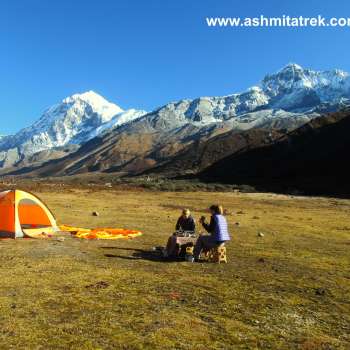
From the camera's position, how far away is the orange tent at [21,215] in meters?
25.4

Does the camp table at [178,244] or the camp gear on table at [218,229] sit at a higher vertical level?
the camp gear on table at [218,229]

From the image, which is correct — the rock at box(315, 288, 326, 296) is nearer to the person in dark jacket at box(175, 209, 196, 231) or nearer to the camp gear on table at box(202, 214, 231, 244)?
the camp gear on table at box(202, 214, 231, 244)

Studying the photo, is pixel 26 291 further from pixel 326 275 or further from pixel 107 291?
pixel 326 275

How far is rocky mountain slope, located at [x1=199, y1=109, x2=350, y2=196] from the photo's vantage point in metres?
117

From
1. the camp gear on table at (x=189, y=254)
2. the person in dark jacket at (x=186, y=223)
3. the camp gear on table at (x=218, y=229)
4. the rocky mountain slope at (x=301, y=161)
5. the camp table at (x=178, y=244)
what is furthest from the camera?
the rocky mountain slope at (x=301, y=161)

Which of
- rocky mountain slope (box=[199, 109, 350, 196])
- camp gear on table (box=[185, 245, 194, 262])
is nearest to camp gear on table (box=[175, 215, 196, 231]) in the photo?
camp gear on table (box=[185, 245, 194, 262])

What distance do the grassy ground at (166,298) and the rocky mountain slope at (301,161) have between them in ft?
269

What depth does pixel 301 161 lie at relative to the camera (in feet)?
462

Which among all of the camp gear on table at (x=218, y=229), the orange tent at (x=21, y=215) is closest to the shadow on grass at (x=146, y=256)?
the camp gear on table at (x=218, y=229)

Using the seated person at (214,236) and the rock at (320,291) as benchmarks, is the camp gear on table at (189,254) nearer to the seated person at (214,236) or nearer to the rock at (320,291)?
the seated person at (214,236)

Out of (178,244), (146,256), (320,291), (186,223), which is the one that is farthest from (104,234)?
(320,291)

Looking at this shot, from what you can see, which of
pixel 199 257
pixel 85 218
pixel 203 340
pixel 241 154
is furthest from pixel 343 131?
pixel 203 340

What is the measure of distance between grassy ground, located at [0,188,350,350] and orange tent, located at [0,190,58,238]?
1.26 metres

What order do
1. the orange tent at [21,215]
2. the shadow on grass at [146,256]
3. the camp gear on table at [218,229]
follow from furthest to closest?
the orange tent at [21,215]
the shadow on grass at [146,256]
the camp gear on table at [218,229]
